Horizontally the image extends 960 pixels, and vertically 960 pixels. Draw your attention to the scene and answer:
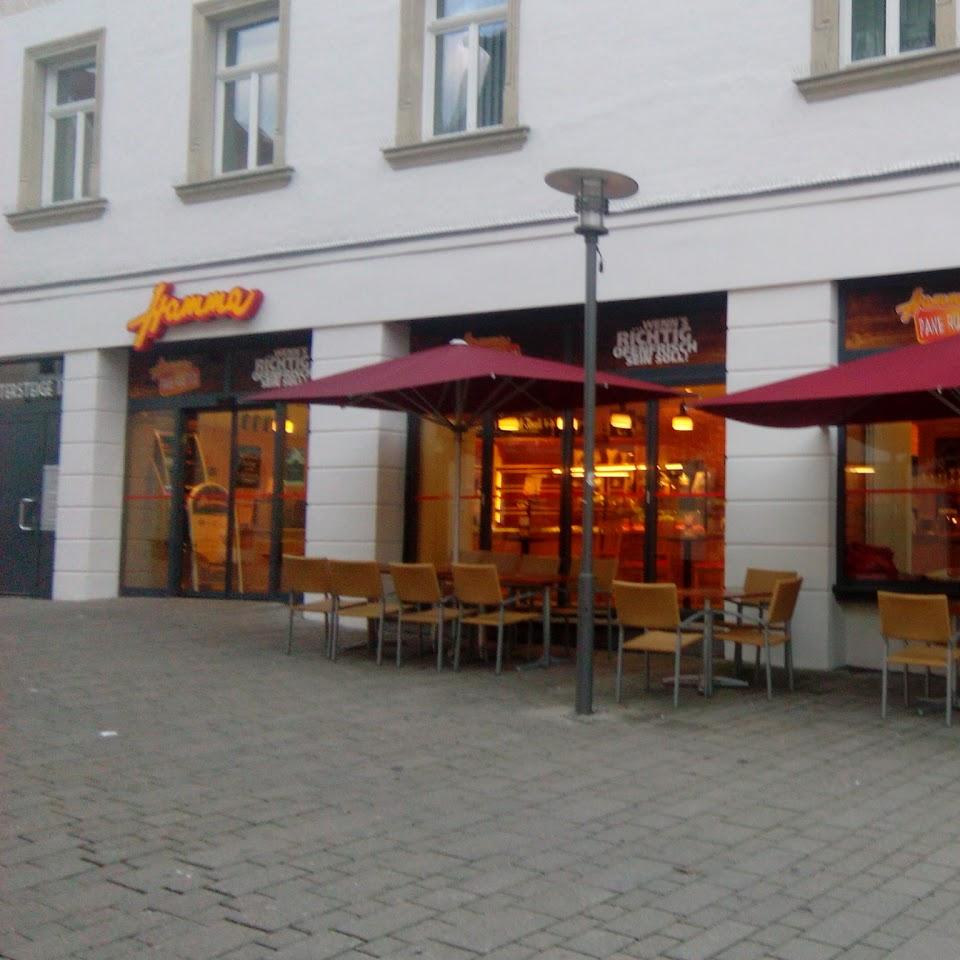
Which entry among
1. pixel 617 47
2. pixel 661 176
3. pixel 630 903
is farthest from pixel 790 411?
pixel 630 903

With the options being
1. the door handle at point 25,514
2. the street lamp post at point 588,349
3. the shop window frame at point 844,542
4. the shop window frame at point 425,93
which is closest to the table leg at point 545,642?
the street lamp post at point 588,349

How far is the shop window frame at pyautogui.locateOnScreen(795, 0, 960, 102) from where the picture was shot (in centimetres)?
996

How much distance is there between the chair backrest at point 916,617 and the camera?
7.83 m

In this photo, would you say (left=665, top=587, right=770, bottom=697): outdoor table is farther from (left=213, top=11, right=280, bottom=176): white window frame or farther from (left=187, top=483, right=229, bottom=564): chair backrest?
(left=213, top=11, right=280, bottom=176): white window frame

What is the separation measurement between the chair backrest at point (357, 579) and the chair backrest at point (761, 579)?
9.84ft

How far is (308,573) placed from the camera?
10727 mm

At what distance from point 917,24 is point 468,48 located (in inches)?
178

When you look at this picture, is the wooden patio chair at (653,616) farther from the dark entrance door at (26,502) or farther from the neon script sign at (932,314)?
the dark entrance door at (26,502)

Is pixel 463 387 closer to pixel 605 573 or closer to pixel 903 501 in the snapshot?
pixel 605 573

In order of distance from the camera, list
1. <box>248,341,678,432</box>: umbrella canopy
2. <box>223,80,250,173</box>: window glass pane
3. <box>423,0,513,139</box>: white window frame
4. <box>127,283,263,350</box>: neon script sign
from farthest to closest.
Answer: <box>223,80,250,173</box>: window glass pane → <box>127,283,263,350</box>: neon script sign → <box>423,0,513,139</box>: white window frame → <box>248,341,678,432</box>: umbrella canopy

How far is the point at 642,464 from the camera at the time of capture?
39.5 ft

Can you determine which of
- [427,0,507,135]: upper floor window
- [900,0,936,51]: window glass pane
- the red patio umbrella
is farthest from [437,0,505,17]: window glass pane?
[900,0,936,51]: window glass pane

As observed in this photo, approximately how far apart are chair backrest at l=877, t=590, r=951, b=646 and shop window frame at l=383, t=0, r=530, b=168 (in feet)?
20.6

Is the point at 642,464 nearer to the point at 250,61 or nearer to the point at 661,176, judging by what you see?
the point at 661,176
